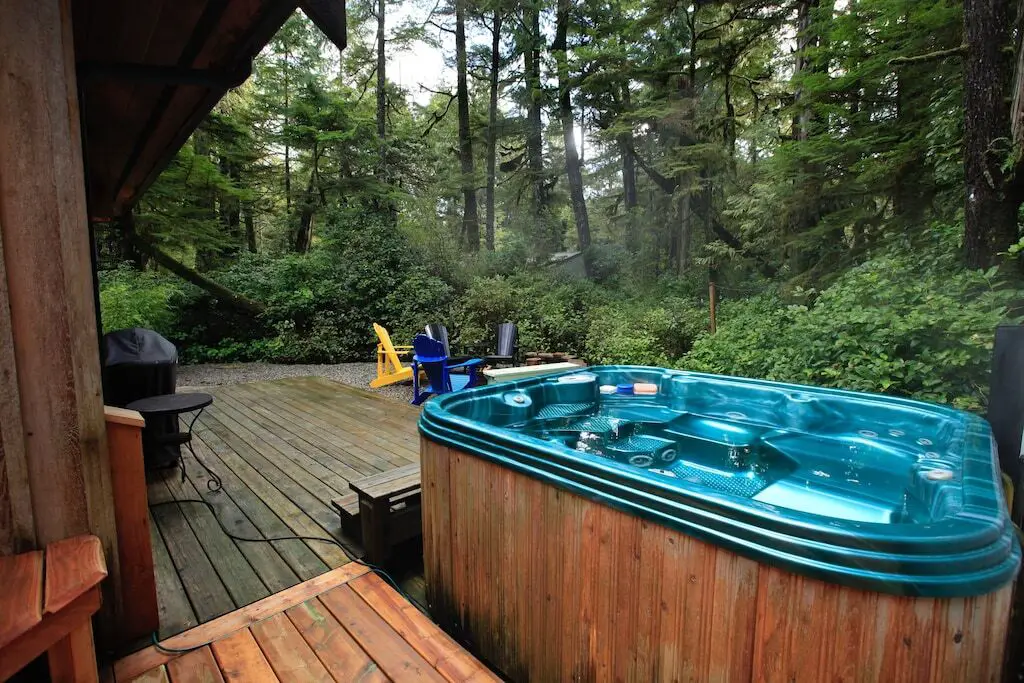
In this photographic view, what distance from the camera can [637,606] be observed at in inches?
48.5

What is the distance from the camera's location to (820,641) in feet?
3.10

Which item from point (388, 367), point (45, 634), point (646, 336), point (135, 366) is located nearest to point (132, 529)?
point (45, 634)

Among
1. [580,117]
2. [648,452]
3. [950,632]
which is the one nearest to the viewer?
[950,632]

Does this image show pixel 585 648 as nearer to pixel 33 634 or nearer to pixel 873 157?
pixel 33 634

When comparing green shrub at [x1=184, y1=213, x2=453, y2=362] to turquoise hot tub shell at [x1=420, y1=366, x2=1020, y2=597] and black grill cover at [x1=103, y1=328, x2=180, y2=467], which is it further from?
turquoise hot tub shell at [x1=420, y1=366, x2=1020, y2=597]

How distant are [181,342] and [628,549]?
934cm

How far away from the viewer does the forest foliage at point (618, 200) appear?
3734 millimetres

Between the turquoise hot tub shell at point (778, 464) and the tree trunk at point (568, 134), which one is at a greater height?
the tree trunk at point (568, 134)

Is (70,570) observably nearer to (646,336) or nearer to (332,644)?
(332,644)

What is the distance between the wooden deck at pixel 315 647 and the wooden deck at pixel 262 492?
0.57ft

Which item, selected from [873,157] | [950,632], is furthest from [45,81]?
[873,157]

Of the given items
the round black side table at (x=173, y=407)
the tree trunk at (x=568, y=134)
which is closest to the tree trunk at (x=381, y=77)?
the tree trunk at (x=568, y=134)

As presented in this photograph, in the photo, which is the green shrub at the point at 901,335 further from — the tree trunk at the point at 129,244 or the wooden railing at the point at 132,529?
the tree trunk at the point at 129,244

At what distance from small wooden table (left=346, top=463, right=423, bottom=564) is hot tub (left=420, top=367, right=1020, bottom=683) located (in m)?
0.38
